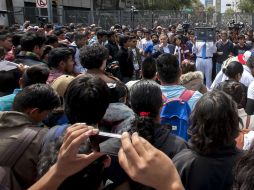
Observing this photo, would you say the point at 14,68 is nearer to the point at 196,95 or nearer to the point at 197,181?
the point at 196,95

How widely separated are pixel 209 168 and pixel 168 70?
1.80 meters

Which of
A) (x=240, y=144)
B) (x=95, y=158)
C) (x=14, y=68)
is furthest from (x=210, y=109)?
(x=14, y=68)

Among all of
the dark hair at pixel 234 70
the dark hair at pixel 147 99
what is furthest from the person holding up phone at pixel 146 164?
the dark hair at pixel 234 70

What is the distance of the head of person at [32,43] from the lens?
5.58 meters

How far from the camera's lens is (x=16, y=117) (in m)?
2.47

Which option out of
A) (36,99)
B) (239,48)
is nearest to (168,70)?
(36,99)

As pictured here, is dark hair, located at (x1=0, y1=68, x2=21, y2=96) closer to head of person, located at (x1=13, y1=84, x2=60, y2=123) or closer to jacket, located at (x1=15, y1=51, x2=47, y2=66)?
jacket, located at (x1=15, y1=51, x2=47, y2=66)

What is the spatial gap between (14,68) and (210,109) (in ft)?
8.84

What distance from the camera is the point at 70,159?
55.1 inches

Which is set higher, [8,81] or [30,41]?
[30,41]

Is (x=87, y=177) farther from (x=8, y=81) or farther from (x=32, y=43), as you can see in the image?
(x=32, y=43)

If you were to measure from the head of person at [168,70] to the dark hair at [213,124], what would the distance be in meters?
1.47

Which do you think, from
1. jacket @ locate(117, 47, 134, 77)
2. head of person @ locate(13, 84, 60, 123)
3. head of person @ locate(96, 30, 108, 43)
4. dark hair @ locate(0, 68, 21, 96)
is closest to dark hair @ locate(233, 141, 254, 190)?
head of person @ locate(13, 84, 60, 123)

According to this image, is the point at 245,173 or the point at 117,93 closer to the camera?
the point at 245,173
